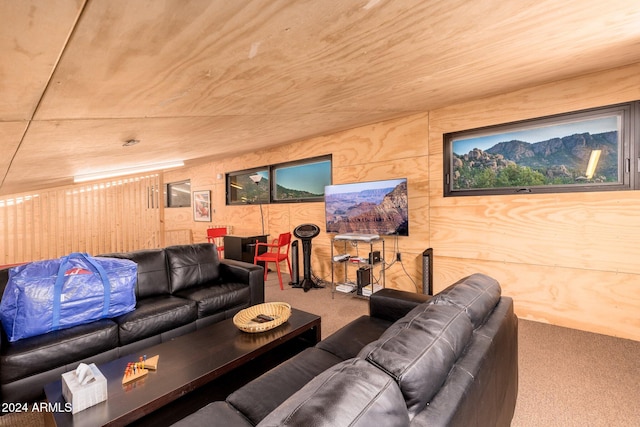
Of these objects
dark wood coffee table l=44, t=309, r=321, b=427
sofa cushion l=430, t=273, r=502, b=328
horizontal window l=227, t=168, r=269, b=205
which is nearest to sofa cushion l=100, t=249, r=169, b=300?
dark wood coffee table l=44, t=309, r=321, b=427

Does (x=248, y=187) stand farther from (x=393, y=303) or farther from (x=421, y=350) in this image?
(x=421, y=350)

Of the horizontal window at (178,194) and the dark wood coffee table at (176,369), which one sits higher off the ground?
the horizontal window at (178,194)

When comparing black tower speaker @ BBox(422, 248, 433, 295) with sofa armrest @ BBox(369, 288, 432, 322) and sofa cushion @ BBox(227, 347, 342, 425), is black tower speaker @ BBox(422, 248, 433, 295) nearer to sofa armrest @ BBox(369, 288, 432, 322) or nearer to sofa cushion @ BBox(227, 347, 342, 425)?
sofa armrest @ BBox(369, 288, 432, 322)

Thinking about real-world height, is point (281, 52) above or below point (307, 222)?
above

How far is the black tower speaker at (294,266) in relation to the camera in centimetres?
440

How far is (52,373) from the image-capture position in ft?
6.06

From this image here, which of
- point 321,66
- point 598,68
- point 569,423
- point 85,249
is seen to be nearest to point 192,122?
point 321,66

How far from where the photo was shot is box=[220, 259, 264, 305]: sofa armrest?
10.0 ft

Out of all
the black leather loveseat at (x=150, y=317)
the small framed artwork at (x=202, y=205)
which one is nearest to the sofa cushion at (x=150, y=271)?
the black leather loveseat at (x=150, y=317)

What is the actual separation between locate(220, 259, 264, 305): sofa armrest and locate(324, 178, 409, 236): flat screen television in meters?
1.43

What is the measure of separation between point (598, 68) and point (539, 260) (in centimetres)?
183

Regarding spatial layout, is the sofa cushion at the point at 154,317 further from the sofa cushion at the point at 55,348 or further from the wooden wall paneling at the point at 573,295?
the wooden wall paneling at the point at 573,295

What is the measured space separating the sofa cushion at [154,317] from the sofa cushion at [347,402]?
2.03 meters

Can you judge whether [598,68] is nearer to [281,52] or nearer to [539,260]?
[539,260]
